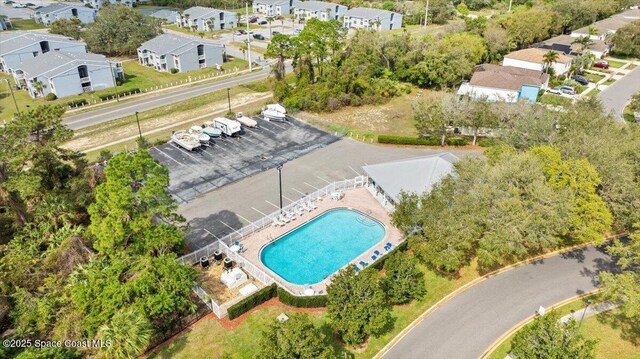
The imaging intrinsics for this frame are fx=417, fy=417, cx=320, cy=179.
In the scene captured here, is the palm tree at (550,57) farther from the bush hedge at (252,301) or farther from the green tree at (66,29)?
the green tree at (66,29)

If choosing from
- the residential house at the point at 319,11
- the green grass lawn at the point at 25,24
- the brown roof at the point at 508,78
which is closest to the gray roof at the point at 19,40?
the green grass lawn at the point at 25,24

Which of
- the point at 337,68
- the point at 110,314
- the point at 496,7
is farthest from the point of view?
the point at 496,7

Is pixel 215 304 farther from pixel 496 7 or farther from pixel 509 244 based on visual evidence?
pixel 496 7

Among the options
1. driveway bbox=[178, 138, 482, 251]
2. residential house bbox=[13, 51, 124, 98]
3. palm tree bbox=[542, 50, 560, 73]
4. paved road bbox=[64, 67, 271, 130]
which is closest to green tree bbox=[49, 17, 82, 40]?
residential house bbox=[13, 51, 124, 98]

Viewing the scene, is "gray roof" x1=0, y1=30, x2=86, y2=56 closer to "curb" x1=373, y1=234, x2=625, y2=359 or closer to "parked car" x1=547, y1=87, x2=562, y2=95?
"curb" x1=373, y1=234, x2=625, y2=359

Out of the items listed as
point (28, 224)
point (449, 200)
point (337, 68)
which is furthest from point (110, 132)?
point (449, 200)

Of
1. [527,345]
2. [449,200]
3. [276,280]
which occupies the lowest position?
[276,280]
